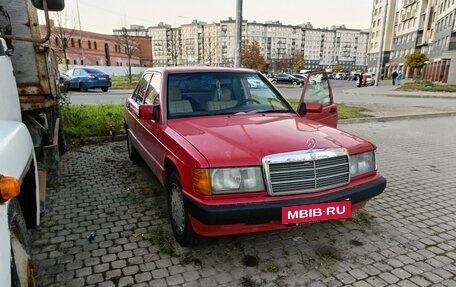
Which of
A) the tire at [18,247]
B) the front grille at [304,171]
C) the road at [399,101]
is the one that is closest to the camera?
the tire at [18,247]

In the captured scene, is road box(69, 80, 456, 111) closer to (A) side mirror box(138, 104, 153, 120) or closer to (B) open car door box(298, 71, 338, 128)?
(B) open car door box(298, 71, 338, 128)

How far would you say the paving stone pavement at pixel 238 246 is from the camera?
2818mm

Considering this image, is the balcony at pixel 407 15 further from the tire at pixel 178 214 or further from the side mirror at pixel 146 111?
the tire at pixel 178 214

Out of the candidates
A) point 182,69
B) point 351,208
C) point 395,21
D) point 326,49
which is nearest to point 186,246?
point 351,208

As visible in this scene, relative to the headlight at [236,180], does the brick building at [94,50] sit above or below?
above

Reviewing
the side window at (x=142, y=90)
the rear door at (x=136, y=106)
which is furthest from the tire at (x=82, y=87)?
the side window at (x=142, y=90)

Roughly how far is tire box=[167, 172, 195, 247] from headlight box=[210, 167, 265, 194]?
1.53 ft

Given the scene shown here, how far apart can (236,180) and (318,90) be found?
3343 mm

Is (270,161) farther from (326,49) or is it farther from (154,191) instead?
(326,49)

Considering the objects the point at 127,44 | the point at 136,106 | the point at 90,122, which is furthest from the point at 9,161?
the point at 127,44

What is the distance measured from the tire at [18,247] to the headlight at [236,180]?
1.34m

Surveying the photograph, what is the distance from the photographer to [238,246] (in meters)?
3.29

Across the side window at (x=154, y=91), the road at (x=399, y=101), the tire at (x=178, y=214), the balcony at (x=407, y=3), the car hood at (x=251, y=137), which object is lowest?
the road at (x=399, y=101)

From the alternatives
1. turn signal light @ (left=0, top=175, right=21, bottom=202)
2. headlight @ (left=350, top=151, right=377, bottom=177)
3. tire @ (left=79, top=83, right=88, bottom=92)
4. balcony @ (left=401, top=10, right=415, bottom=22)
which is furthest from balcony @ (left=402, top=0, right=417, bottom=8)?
turn signal light @ (left=0, top=175, right=21, bottom=202)
